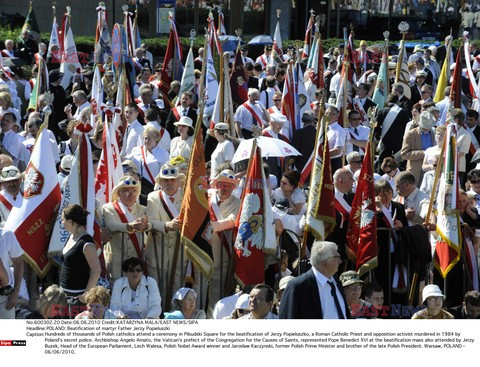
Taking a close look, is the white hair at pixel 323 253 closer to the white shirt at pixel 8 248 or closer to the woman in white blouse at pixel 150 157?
the white shirt at pixel 8 248

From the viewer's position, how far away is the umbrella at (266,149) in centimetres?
1256

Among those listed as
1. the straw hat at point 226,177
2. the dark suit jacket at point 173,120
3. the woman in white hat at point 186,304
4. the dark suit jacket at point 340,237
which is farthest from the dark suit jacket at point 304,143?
the woman in white hat at point 186,304

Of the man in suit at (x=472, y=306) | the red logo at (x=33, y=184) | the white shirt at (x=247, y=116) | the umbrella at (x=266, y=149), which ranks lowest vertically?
the man in suit at (x=472, y=306)

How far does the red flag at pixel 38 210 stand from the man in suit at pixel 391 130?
6.30 m

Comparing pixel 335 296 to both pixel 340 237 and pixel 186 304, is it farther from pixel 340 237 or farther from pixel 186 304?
pixel 340 237

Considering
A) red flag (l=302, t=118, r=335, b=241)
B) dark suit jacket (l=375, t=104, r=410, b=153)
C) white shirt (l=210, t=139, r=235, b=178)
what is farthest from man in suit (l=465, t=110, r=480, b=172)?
red flag (l=302, t=118, r=335, b=241)

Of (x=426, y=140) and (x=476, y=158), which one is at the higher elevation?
(x=426, y=140)

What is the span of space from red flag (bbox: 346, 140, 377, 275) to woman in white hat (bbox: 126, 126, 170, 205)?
2.84 metres

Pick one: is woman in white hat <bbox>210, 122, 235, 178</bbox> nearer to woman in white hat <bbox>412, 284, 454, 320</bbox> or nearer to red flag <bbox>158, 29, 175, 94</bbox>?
woman in white hat <bbox>412, 284, 454, 320</bbox>

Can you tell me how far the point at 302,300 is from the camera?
8.16 metres

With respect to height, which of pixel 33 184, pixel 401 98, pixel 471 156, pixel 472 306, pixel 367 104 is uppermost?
pixel 33 184

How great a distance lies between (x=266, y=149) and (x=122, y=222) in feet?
10.2

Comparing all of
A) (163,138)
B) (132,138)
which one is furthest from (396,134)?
(132,138)

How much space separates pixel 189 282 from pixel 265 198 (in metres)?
1.10
